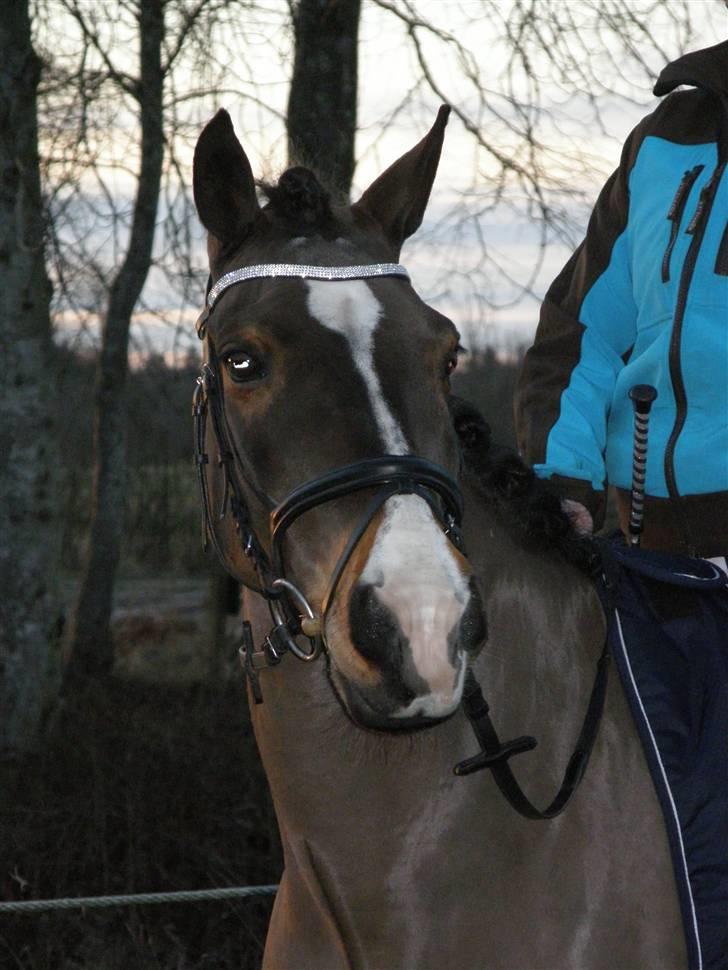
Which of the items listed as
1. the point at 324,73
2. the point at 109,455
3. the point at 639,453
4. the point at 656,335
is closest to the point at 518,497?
the point at 639,453

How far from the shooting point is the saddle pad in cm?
199

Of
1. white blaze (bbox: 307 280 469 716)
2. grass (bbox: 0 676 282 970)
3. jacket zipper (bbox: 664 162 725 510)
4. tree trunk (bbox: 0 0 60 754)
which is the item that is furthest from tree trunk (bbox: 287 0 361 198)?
white blaze (bbox: 307 280 469 716)

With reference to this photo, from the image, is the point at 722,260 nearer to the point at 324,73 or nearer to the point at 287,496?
the point at 287,496

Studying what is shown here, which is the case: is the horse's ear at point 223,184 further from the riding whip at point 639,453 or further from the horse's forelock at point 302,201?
the riding whip at point 639,453

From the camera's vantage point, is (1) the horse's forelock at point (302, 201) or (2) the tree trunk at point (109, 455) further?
(2) the tree trunk at point (109, 455)

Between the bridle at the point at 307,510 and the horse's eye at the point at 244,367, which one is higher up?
the horse's eye at the point at 244,367

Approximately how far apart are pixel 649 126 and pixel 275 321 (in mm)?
1097

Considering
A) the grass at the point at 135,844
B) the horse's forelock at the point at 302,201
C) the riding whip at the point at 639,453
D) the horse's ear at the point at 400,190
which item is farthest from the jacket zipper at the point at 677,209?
the grass at the point at 135,844

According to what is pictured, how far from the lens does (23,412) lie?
6492 mm

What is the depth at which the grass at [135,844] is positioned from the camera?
15.8 ft

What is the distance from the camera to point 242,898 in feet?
17.3

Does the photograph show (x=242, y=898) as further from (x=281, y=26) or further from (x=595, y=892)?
(x=281, y=26)

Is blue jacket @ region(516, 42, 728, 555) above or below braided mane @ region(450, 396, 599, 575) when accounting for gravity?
above

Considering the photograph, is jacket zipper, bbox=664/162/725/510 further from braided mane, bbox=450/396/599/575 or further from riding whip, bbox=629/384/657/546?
braided mane, bbox=450/396/599/575
